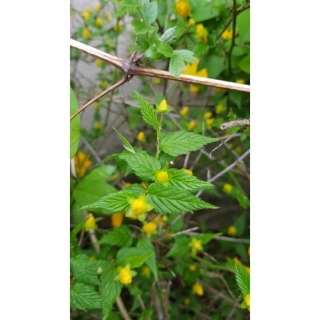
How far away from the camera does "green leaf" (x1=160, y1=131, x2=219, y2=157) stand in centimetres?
34

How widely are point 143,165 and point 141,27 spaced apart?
15 cm

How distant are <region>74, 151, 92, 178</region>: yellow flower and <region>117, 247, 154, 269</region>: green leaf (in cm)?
30

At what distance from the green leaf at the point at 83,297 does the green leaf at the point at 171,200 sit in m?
0.22

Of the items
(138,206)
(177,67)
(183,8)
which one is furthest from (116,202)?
(183,8)

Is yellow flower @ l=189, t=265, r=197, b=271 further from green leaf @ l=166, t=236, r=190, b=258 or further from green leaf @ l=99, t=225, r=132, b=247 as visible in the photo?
green leaf @ l=99, t=225, r=132, b=247

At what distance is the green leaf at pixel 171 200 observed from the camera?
0.96 ft

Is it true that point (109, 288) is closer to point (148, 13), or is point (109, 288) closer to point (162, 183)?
point (162, 183)

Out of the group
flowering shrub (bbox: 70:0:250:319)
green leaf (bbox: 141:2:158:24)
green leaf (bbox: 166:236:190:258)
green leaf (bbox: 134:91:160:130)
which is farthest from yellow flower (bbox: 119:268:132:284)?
green leaf (bbox: 141:2:158:24)

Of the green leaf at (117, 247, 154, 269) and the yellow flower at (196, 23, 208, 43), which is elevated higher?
the yellow flower at (196, 23, 208, 43)

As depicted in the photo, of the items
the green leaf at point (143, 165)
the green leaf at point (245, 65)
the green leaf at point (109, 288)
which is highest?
the green leaf at point (245, 65)

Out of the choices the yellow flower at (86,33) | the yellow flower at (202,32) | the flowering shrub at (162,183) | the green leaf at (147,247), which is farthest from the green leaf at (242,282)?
the yellow flower at (86,33)

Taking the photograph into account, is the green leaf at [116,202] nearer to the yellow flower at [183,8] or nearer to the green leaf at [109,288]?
the green leaf at [109,288]

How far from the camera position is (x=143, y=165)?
0.34 metres
